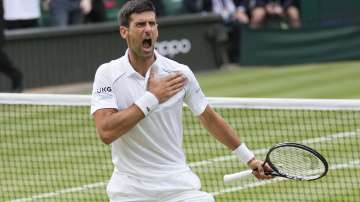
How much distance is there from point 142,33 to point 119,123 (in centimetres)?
55

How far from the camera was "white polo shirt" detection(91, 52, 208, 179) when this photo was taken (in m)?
6.67

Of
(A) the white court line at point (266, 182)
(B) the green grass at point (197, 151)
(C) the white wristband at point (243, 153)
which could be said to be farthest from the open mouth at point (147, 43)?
(A) the white court line at point (266, 182)

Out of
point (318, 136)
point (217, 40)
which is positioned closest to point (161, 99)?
point (318, 136)

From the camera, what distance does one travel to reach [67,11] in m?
20.0

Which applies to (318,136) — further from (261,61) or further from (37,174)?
(261,61)

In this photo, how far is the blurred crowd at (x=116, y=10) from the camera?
18281mm

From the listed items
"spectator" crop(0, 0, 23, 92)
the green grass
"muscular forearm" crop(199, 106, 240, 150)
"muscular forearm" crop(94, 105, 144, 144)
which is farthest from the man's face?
"spectator" crop(0, 0, 23, 92)

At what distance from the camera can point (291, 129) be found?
43.0ft

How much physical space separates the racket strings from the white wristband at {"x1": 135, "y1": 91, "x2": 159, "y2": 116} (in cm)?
89

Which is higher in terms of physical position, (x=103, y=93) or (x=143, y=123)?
(x=103, y=93)

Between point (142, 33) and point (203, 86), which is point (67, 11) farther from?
point (142, 33)

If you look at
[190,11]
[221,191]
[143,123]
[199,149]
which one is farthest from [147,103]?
[190,11]

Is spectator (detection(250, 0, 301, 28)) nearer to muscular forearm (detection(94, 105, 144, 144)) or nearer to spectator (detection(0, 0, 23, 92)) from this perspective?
spectator (detection(0, 0, 23, 92))

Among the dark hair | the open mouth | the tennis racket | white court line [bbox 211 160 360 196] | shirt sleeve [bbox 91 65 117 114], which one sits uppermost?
Result: the dark hair
